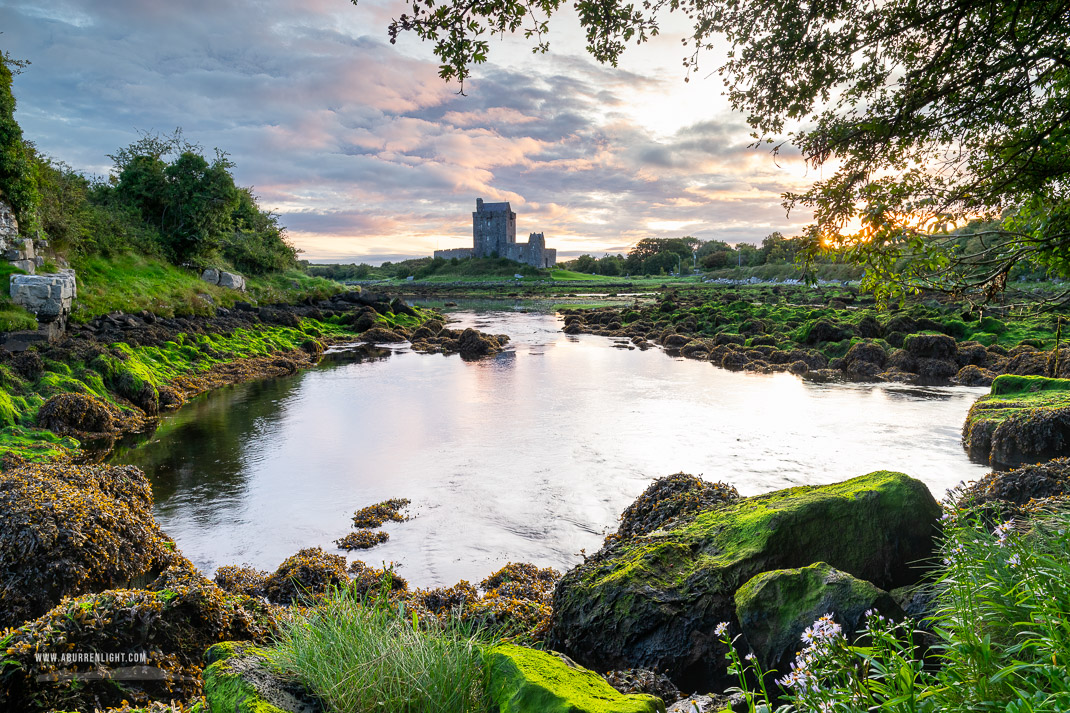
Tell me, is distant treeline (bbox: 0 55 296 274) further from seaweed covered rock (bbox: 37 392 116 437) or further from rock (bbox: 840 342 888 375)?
rock (bbox: 840 342 888 375)

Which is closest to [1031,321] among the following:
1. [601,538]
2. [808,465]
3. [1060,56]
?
[808,465]

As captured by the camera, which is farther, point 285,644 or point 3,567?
point 3,567

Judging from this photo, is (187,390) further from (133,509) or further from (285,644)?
(285,644)

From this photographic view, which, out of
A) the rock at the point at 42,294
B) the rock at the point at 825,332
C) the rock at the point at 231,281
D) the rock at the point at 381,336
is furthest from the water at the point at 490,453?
the rock at the point at 231,281

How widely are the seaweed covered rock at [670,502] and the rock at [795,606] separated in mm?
2099

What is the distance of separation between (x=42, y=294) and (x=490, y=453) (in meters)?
12.1

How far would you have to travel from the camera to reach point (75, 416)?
10.2m

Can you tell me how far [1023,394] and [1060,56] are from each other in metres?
7.04

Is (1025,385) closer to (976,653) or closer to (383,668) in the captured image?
(976,653)

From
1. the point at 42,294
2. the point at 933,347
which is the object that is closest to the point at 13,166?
the point at 42,294

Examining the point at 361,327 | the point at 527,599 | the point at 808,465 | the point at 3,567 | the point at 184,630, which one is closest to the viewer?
the point at 184,630

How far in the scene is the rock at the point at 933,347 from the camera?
55.8 feet

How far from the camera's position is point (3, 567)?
15.0 ft

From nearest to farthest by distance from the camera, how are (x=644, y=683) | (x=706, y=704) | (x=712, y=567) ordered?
(x=706, y=704) → (x=644, y=683) → (x=712, y=567)
